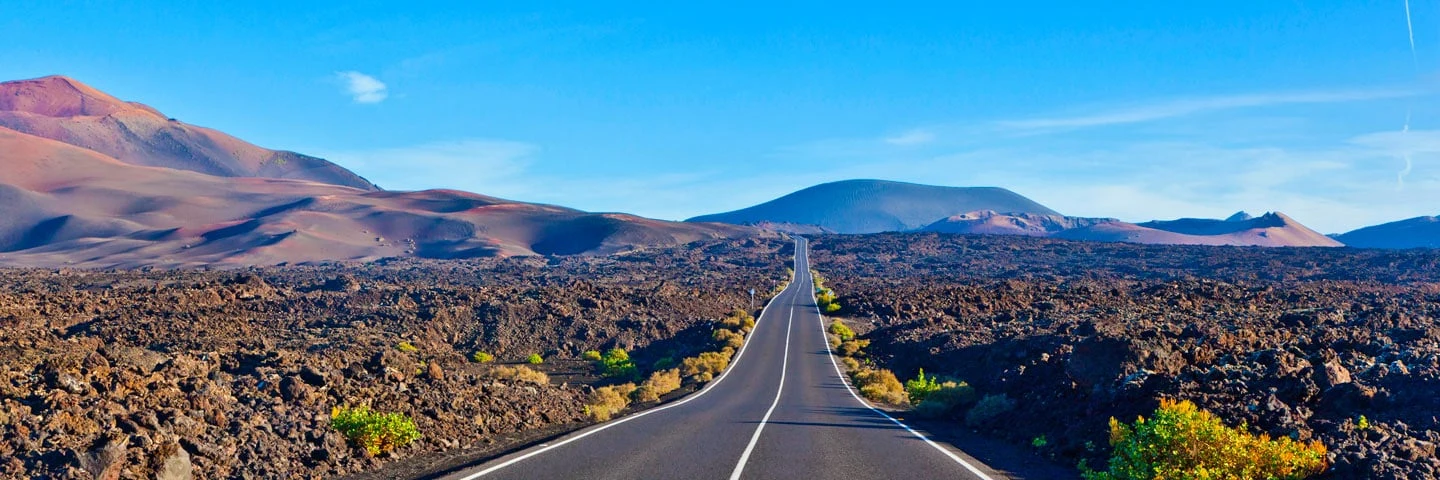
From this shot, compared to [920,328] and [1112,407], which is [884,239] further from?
[1112,407]

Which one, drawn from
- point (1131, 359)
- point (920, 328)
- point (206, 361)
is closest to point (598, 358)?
point (920, 328)

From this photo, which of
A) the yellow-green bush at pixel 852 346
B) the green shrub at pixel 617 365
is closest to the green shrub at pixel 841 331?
the yellow-green bush at pixel 852 346

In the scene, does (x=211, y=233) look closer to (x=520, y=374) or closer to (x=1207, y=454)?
(x=520, y=374)

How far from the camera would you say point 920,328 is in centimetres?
5291

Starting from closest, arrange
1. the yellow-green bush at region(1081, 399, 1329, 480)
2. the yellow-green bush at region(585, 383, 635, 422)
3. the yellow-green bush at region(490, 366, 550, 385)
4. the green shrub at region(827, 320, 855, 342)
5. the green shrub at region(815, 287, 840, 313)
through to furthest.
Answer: the yellow-green bush at region(1081, 399, 1329, 480)
the yellow-green bush at region(585, 383, 635, 422)
the yellow-green bush at region(490, 366, 550, 385)
the green shrub at region(827, 320, 855, 342)
the green shrub at region(815, 287, 840, 313)

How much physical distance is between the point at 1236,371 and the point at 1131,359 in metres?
2.34

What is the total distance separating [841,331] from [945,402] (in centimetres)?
3452

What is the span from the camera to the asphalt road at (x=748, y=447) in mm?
13234

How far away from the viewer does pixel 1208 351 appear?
2153cm

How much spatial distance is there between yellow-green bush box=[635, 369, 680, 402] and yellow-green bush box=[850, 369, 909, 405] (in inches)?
276

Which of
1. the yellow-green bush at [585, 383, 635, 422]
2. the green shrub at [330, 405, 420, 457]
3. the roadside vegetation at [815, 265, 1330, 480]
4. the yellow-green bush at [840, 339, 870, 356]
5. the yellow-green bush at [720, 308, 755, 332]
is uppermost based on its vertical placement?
the roadside vegetation at [815, 265, 1330, 480]

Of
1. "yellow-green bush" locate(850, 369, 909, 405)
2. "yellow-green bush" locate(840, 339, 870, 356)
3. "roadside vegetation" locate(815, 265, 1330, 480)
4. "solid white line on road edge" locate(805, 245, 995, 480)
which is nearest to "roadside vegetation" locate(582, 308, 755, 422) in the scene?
"solid white line on road edge" locate(805, 245, 995, 480)

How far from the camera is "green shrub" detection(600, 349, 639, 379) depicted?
4185 centimetres

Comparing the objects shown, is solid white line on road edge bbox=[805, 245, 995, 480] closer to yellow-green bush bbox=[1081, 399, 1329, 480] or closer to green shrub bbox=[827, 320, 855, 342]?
yellow-green bush bbox=[1081, 399, 1329, 480]
